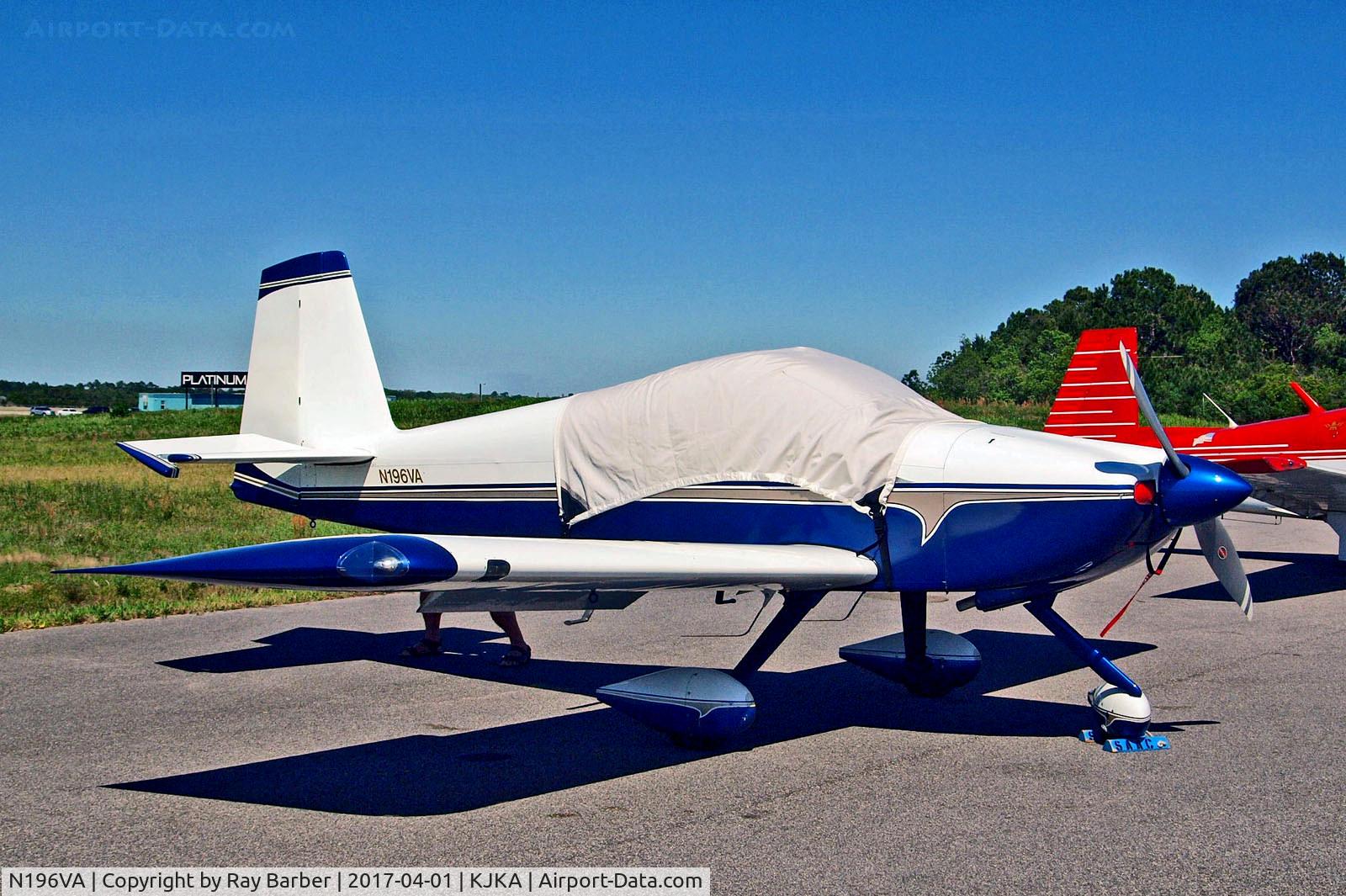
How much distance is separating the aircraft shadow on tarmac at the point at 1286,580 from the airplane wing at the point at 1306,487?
72 centimetres

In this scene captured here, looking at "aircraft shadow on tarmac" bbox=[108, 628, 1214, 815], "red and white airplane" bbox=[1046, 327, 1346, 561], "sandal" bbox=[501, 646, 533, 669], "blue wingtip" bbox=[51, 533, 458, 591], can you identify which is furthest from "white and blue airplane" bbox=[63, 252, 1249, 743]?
"red and white airplane" bbox=[1046, 327, 1346, 561]

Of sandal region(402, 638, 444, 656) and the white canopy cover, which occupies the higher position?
the white canopy cover

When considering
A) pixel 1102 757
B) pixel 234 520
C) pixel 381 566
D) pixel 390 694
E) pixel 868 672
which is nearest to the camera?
pixel 381 566

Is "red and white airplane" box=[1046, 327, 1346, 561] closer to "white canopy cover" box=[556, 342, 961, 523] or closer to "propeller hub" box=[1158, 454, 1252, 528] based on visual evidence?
"propeller hub" box=[1158, 454, 1252, 528]

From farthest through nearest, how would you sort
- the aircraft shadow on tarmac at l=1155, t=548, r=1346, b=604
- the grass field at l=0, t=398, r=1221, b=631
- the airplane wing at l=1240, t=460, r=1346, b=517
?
the airplane wing at l=1240, t=460, r=1346, b=517
the aircraft shadow on tarmac at l=1155, t=548, r=1346, b=604
the grass field at l=0, t=398, r=1221, b=631

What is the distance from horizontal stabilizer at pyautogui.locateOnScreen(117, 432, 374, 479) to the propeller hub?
5.46 m

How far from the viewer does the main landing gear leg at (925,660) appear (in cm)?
695

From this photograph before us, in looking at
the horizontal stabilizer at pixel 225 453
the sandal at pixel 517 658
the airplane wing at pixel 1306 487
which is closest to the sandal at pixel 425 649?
the sandal at pixel 517 658

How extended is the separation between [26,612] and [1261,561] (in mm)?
14178

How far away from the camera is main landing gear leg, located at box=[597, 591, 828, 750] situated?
223 inches

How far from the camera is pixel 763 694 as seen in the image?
23.3 ft

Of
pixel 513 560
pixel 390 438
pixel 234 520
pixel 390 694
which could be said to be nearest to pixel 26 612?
pixel 390 438

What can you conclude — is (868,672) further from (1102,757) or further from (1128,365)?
(1128,365)

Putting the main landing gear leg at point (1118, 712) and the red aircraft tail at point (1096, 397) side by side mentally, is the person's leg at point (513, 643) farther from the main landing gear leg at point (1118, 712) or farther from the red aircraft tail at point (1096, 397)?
the red aircraft tail at point (1096, 397)
